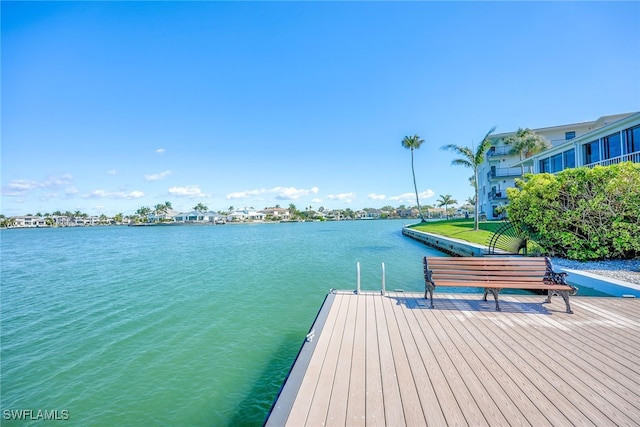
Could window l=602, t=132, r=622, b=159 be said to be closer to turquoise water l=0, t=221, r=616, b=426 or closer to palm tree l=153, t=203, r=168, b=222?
turquoise water l=0, t=221, r=616, b=426

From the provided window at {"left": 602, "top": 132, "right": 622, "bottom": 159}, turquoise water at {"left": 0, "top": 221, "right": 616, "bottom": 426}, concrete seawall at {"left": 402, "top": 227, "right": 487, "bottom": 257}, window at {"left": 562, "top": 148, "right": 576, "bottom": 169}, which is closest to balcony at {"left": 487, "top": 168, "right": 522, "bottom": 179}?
window at {"left": 562, "top": 148, "right": 576, "bottom": 169}

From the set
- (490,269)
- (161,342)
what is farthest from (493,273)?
(161,342)

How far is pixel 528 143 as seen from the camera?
31.7m

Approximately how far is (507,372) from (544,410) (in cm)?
68

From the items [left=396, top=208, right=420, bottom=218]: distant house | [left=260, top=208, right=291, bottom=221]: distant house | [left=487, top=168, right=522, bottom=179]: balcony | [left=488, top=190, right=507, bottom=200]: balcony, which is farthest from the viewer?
[left=396, top=208, right=420, bottom=218]: distant house

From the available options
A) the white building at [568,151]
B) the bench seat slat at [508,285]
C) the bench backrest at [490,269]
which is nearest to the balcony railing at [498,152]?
the white building at [568,151]

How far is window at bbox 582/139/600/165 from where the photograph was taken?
1769cm

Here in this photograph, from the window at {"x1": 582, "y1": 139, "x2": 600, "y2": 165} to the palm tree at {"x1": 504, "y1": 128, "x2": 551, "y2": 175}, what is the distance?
1471cm

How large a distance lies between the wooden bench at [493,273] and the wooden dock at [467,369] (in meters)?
0.54

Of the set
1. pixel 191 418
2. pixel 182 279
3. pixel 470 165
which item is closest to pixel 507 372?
pixel 191 418

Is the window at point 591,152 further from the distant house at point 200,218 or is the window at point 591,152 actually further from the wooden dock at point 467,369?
the distant house at point 200,218

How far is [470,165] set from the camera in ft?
91.5

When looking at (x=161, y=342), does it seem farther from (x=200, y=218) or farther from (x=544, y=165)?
(x=200, y=218)

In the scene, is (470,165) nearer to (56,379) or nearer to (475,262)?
(475,262)
